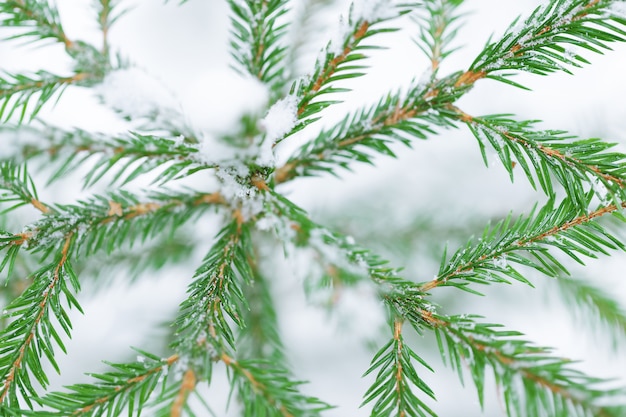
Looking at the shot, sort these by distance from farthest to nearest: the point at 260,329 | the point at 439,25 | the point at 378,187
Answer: the point at 378,187 → the point at 260,329 → the point at 439,25

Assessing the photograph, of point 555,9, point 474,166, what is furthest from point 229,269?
point 474,166

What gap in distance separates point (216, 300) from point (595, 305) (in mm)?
763

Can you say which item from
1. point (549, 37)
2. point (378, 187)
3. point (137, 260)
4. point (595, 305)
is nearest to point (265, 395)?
point (549, 37)

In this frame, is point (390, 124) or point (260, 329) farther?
point (260, 329)

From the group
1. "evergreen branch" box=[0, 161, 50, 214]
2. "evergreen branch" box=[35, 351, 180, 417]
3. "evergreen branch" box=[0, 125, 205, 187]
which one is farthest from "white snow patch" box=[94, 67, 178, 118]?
"evergreen branch" box=[35, 351, 180, 417]

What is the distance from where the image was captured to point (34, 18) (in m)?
0.57

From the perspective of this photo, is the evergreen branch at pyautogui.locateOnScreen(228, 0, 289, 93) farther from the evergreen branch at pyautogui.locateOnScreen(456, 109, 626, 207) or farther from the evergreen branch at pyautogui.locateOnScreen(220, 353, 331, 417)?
the evergreen branch at pyautogui.locateOnScreen(220, 353, 331, 417)

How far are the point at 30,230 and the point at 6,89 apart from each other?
16 centimetres

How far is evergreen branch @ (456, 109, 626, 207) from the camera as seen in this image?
0.52 metres

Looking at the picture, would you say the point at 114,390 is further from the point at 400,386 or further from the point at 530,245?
the point at 530,245

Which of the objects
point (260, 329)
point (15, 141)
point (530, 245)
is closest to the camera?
point (15, 141)

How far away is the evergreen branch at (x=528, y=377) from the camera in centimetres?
43

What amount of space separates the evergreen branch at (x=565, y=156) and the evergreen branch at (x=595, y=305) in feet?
1.58

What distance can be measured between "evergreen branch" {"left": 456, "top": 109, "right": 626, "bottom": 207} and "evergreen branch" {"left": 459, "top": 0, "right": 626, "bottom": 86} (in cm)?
6
